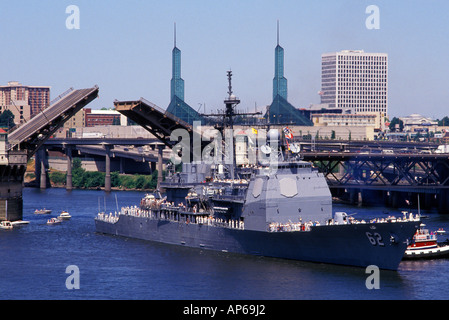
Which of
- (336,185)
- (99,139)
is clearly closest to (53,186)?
(99,139)

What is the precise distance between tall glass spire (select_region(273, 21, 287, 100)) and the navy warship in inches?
4892

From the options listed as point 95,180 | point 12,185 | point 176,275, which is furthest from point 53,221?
point 95,180

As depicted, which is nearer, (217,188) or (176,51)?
(217,188)

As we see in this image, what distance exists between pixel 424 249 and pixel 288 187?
26.8 ft

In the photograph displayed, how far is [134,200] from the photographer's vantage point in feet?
246

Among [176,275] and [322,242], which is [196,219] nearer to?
[176,275]

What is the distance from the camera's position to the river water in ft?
107

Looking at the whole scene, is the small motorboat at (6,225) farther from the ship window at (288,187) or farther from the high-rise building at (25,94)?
the high-rise building at (25,94)

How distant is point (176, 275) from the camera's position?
36406 millimetres

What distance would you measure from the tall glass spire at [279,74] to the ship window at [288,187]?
132320mm
